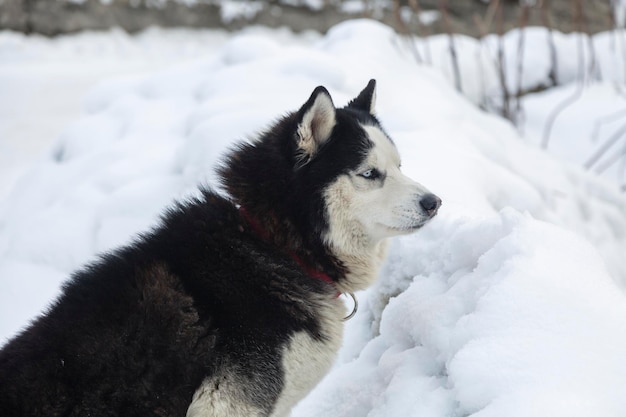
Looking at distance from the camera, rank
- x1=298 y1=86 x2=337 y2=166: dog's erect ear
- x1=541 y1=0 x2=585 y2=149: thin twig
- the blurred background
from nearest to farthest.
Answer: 1. x1=298 y1=86 x2=337 y2=166: dog's erect ear
2. x1=541 y1=0 x2=585 y2=149: thin twig
3. the blurred background

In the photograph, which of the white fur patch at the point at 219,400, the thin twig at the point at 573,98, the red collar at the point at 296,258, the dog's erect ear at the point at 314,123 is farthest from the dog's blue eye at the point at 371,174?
the thin twig at the point at 573,98

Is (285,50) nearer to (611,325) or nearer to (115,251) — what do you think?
(115,251)

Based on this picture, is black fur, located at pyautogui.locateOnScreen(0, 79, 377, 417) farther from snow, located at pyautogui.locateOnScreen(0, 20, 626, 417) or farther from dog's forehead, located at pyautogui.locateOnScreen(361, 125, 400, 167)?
snow, located at pyautogui.locateOnScreen(0, 20, 626, 417)

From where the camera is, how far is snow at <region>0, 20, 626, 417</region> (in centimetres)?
281

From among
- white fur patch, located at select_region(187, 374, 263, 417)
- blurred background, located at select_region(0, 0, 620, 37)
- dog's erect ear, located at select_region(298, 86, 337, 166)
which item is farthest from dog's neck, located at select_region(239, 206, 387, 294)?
blurred background, located at select_region(0, 0, 620, 37)

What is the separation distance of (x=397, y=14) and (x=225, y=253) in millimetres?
5700

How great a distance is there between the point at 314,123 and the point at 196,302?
927 millimetres

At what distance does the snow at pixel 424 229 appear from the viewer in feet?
9.23

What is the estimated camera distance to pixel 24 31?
11844 millimetres

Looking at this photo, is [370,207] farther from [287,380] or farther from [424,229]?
[424,229]

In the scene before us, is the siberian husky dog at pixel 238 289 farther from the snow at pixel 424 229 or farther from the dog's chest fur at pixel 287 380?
the snow at pixel 424 229

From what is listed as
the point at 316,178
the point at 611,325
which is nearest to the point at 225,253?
the point at 316,178

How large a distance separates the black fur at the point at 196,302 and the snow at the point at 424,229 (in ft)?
1.69

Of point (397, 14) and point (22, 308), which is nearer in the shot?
point (22, 308)
